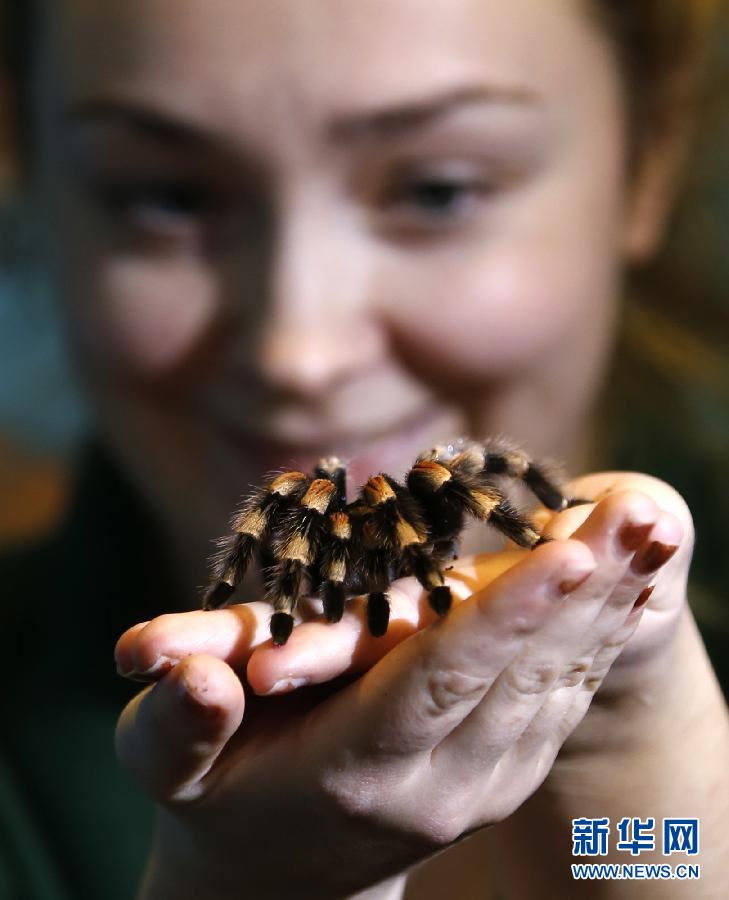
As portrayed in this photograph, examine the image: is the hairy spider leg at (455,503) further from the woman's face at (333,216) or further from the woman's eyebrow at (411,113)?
the woman's eyebrow at (411,113)

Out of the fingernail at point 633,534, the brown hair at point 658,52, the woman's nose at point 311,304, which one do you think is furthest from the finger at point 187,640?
the brown hair at point 658,52

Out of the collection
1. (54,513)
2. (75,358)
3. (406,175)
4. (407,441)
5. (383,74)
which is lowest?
(54,513)

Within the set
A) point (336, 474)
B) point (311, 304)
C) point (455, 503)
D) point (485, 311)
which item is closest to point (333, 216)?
point (311, 304)

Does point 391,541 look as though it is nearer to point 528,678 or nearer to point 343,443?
point 528,678

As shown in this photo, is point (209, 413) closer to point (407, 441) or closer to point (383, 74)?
point (407, 441)

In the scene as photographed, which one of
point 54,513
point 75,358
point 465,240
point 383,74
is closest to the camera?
point 383,74

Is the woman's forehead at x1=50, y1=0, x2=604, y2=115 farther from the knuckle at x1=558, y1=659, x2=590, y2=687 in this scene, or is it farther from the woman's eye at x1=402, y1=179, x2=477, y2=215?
the knuckle at x1=558, y1=659, x2=590, y2=687

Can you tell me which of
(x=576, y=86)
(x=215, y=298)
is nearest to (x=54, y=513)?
(x=215, y=298)
